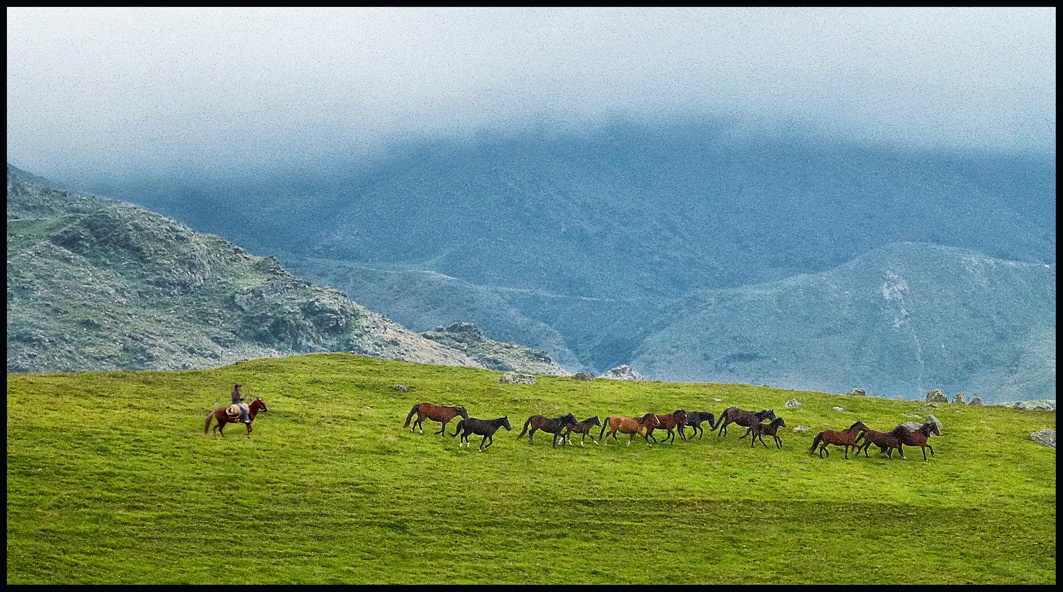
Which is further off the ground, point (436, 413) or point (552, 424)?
point (436, 413)

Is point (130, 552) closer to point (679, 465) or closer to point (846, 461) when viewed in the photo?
point (679, 465)

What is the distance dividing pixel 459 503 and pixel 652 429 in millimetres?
17166

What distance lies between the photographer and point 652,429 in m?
64.6

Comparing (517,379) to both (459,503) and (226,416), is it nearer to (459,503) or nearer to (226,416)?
(226,416)

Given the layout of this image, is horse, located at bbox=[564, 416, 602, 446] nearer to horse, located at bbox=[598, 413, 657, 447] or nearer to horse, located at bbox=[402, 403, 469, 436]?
horse, located at bbox=[598, 413, 657, 447]

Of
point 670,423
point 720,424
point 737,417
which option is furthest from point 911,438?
point 670,423

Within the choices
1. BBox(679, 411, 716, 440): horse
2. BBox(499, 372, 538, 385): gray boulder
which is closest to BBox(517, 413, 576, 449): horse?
BBox(679, 411, 716, 440): horse

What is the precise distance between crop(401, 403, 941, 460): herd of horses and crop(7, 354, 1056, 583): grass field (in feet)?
3.03

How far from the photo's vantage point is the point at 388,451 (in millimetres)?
58719

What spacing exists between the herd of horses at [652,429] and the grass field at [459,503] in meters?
0.92

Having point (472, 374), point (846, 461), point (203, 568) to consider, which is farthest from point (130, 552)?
point (472, 374)

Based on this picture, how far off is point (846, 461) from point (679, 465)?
1066 cm

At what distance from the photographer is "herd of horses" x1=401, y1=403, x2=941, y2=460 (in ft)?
204

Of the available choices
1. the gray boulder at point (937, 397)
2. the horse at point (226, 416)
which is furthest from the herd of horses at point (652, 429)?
the gray boulder at point (937, 397)
